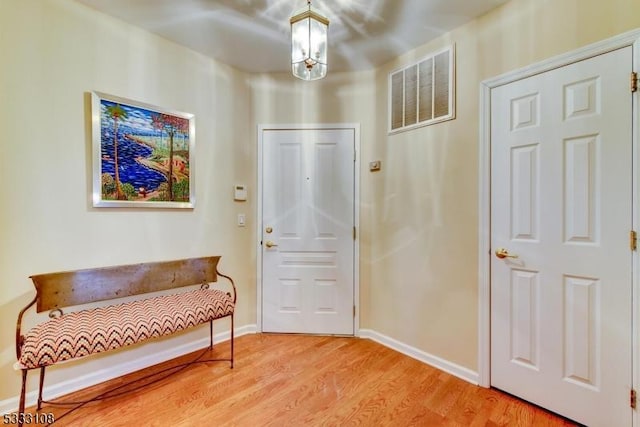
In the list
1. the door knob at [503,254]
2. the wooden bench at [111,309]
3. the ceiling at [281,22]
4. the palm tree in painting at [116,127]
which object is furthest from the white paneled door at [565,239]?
the palm tree in painting at [116,127]

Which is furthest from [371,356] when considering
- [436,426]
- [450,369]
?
Result: [436,426]

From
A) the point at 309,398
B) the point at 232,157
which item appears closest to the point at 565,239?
the point at 309,398

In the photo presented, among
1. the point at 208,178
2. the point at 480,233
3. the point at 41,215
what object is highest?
the point at 208,178

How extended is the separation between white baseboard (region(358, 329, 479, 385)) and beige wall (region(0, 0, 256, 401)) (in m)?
1.56

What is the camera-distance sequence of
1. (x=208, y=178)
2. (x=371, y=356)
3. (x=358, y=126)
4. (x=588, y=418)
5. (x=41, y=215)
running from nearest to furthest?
(x=588, y=418) < (x=41, y=215) < (x=371, y=356) < (x=208, y=178) < (x=358, y=126)

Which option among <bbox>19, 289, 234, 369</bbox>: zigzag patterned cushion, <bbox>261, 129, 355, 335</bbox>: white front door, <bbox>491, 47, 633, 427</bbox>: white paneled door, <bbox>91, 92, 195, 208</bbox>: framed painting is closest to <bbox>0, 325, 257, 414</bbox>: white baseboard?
<bbox>19, 289, 234, 369</bbox>: zigzag patterned cushion

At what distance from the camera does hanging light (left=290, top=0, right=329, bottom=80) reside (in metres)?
→ 1.59

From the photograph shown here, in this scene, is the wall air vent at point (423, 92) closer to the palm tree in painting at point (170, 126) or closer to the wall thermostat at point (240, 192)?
the wall thermostat at point (240, 192)

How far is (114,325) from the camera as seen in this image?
1.74 metres

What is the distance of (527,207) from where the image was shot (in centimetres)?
184

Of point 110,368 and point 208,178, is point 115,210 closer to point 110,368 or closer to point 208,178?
point 208,178

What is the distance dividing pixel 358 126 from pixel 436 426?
238 centimetres

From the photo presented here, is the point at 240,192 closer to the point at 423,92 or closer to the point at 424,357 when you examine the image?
the point at 423,92

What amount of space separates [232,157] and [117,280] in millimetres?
1392
